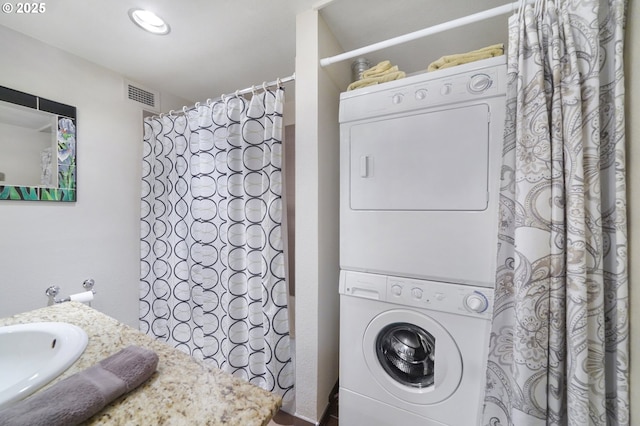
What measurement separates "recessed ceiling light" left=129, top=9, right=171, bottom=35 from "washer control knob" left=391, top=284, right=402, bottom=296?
1.90m

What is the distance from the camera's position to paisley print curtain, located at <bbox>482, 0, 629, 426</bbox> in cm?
70

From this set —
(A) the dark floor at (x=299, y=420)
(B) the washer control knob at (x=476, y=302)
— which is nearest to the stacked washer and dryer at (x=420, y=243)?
(B) the washer control knob at (x=476, y=302)

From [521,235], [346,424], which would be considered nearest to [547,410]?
[521,235]

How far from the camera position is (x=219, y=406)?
50cm

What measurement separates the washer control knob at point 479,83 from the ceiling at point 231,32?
2.03ft

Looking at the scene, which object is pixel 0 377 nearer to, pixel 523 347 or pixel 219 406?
pixel 219 406

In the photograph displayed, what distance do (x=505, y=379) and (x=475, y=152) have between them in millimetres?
865

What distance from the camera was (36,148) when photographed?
1434 mm

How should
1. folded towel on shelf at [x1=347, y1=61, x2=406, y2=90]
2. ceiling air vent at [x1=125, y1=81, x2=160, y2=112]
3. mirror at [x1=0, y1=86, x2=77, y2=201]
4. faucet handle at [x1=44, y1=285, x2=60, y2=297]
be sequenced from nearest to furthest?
folded towel on shelf at [x1=347, y1=61, x2=406, y2=90], mirror at [x1=0, y1=86, x2=77, y2=201], faucet handle at [x1=44, y1=285, x2=60, y2=297], ceiling air vent at [x1=125, y1=81, x2=160, y2=112]

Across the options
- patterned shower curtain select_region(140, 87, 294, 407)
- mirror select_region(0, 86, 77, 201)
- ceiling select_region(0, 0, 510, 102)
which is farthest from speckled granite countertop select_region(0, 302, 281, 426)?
ceiling select_region(0, 0, 510, 102)

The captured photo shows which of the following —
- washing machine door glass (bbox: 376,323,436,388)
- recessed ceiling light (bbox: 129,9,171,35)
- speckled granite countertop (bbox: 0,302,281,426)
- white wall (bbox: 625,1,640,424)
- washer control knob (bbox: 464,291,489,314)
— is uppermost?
recessed ceiling light (bbox: 129,9,171,35)

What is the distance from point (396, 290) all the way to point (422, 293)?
0.11 m

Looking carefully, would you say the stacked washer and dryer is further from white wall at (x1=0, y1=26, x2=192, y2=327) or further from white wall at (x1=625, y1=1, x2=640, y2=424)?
white wall at (x1=0, y1=26, x2=192, y2=327)

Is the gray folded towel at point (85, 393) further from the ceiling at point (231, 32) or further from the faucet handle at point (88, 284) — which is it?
the ceiling at point (231, 32)
